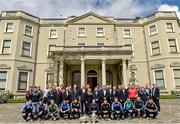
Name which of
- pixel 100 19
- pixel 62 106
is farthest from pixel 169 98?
pixel 100 19

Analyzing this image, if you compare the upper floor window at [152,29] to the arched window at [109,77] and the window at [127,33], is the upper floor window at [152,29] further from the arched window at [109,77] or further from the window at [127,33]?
the arched window at [109,77]

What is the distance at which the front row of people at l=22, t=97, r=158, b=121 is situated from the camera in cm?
1159

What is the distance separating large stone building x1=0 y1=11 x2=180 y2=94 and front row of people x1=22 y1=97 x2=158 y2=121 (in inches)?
384

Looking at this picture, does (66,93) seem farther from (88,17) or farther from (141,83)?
(88,17)

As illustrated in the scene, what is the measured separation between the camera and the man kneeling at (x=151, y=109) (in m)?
11.6

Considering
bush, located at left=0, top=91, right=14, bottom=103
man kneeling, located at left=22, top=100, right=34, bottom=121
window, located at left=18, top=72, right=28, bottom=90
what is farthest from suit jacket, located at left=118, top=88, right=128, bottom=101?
window, located at left=18, top=72, right=28, bottom=90

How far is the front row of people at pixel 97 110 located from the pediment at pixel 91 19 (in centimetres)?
1812

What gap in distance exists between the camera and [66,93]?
41.3 ft

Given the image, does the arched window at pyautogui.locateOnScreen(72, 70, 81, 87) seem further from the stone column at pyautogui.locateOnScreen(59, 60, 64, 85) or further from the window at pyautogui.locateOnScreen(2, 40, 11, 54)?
the window at pyautogui.locateOnScreen(2, 40, 11, 54)

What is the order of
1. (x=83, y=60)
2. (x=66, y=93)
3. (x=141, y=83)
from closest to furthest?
(x=66, y=93)
(x=83, y=60)
(x=141, y=83)

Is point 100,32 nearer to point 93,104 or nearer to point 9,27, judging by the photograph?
point 9,27

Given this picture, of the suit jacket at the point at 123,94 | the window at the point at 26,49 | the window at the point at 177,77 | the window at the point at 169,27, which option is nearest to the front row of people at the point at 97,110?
the suit jacket at the point at 123,94

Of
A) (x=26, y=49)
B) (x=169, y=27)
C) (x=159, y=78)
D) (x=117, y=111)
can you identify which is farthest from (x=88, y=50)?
(x=117, y=111)

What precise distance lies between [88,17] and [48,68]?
31.0 feet
